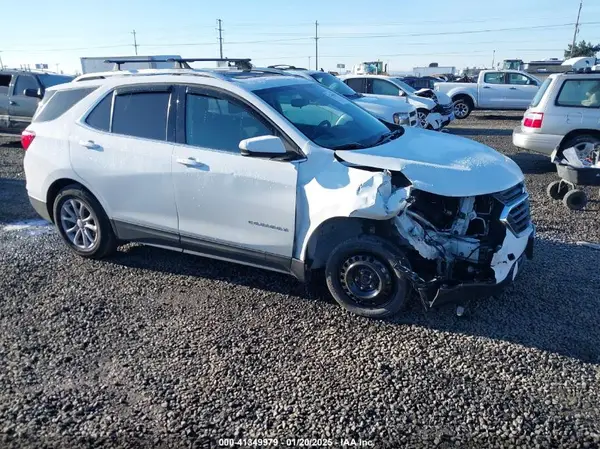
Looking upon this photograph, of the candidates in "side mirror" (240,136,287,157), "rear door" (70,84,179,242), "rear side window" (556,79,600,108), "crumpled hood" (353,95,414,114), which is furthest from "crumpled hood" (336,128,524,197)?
"crumpled hood" (353,95,414,114)

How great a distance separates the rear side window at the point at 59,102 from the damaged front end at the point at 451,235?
3.15m

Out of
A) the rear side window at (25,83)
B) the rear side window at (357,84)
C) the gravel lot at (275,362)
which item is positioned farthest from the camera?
the rear side window at (357,84)

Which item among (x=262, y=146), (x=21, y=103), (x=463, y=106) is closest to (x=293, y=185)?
(x=262, y=146)

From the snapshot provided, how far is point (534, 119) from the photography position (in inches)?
337

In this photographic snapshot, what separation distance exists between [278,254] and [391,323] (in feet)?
3.43

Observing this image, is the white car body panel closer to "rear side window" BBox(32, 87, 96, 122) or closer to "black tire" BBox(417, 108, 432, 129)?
"rear side window" BBox(32, 87, 96, 122)

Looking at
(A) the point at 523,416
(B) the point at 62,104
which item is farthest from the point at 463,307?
(B) the point at 62,104

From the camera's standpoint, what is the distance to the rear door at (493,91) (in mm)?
18359

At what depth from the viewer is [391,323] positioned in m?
3.79

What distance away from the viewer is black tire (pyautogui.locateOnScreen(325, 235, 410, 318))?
11.9ft

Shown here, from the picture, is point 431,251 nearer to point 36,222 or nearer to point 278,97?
point 278,97

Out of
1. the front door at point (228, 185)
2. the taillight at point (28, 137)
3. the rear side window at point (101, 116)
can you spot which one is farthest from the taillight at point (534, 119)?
the taillight at point (28, 137)

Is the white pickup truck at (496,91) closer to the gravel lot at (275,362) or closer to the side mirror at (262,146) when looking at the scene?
the gravel lot at (275,362)

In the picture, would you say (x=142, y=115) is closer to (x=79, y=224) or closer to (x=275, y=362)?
(x=79, y=224)
